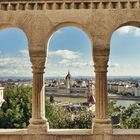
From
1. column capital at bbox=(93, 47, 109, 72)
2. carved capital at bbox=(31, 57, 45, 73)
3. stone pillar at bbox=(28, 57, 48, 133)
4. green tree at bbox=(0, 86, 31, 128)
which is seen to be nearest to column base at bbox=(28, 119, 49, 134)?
stone pillar at bbox=(28, 57, 48, 133)

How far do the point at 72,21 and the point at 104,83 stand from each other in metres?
1.83

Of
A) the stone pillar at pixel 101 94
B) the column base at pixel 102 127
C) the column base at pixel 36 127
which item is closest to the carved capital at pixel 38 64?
the column base at pixel 36 127

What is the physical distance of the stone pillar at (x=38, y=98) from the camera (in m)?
9.52

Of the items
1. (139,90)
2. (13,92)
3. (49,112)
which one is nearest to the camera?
(49,112)

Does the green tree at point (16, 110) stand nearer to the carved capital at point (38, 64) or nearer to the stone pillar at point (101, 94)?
the carved capital at point (38, 64)

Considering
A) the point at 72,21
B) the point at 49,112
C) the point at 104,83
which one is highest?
the point at 72,21

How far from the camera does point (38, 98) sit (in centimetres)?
959

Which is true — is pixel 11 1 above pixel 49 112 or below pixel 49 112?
above

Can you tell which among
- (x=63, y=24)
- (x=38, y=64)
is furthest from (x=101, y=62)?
(x=38, y=64)

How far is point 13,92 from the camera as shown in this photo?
38156 mm

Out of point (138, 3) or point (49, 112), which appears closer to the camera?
point (138, 3)

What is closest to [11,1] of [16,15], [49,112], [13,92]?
[16,15]

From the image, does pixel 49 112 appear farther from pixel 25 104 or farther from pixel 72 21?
pixel 72 21

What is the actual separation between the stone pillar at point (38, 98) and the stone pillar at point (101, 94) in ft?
4.57
